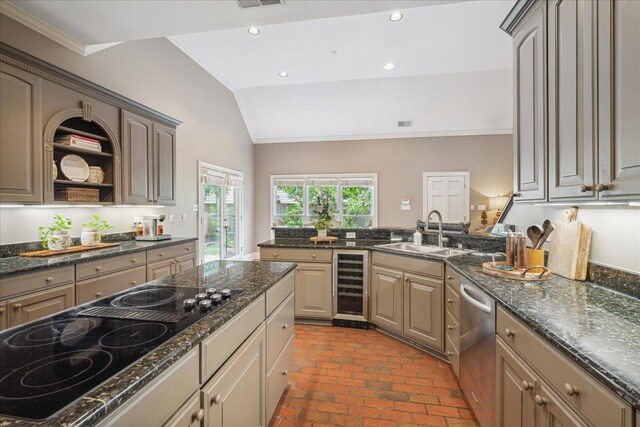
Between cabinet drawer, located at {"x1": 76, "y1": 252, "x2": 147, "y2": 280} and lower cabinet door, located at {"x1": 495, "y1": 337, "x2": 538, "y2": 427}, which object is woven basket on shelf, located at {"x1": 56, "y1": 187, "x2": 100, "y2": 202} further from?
lower cabinet door, located at {"x1": 495, "y1": 337, "x2": 538, "y2": 427}

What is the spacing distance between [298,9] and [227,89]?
378 centimetres

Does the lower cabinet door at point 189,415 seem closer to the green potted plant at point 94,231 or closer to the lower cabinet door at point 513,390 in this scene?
the lower cabinet door at point 513,390

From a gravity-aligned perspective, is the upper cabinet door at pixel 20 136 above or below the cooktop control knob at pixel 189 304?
above

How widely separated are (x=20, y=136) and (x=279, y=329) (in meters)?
2.45

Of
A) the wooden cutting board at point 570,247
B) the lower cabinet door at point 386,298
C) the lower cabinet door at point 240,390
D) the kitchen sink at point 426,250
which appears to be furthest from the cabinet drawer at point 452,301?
the lower cabinet door at point 240,390

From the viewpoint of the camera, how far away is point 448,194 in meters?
6.67

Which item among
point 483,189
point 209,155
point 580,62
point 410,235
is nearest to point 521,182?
point 580,62

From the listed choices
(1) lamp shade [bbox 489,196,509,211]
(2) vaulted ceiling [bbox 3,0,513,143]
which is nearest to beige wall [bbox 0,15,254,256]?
(2) vaulted ceiling [bbox 3,0,513,143]

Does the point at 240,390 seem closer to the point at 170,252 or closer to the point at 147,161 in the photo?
the point at 170,252

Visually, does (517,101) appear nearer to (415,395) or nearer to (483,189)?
(415,395)

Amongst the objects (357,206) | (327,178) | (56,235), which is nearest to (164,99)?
(56,235)

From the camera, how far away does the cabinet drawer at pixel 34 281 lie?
1829 millimetres

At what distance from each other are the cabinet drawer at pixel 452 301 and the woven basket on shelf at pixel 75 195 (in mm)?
3441

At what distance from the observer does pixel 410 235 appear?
352cm
